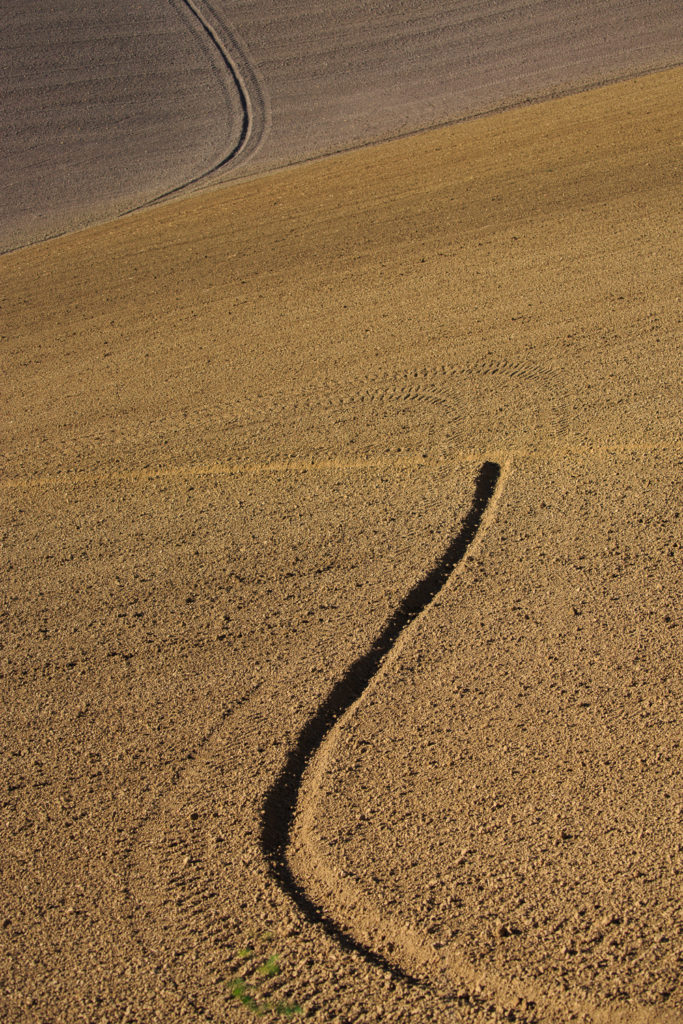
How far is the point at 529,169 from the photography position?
11758mm

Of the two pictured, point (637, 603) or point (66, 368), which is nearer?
point (637, 603)

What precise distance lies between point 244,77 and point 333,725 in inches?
700

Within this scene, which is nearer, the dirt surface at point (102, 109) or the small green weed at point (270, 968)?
the small green weed at point (270, 968)

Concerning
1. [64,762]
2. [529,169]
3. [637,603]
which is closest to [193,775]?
[64,762]

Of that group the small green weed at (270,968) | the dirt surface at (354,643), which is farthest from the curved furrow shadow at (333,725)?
the small green weed at (270,968)

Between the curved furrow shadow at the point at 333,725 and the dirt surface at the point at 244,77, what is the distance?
32.3ft

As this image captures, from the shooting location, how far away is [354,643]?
186 inches

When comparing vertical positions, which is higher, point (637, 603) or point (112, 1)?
point (112, 1)

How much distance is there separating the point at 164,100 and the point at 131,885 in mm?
17398

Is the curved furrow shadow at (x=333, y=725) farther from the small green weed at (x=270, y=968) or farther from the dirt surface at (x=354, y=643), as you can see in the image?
the small green weed at (x=270, y=968)

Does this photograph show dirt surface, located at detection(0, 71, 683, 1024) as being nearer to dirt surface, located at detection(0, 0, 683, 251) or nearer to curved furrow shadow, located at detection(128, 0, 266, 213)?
curved furrow shadow, located at detection(128, 0, 266, 213)

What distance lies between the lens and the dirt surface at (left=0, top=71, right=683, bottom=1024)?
3209 millimetres

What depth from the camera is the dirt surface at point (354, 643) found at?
3209mm

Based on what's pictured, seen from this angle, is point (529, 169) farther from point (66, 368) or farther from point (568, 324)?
point (66, 368)
